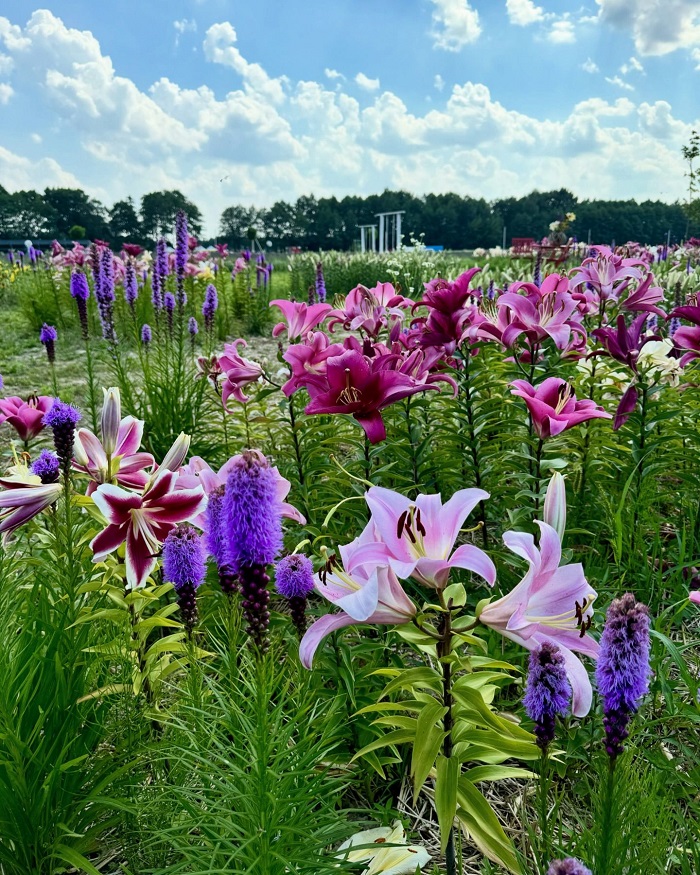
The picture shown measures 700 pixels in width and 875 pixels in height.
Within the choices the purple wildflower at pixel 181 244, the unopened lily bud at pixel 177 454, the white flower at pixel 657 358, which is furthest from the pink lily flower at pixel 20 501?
the purple wildflower at pixel 181 244

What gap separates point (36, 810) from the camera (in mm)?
1200

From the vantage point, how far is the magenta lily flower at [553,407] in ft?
5.55

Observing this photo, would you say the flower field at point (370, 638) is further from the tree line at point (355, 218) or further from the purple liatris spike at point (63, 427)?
the tree line at point (355, 218)

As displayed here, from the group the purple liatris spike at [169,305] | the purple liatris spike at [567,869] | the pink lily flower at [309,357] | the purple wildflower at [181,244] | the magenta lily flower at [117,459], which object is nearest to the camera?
the purple liatris spike at [567,869]

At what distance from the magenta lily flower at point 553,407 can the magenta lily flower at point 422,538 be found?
765mm

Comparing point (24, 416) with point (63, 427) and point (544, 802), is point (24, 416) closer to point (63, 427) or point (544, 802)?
point (63, 427)

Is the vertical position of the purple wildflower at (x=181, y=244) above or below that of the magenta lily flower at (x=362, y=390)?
above

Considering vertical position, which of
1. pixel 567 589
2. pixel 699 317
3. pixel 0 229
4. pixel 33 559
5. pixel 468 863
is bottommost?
pixel 468 863

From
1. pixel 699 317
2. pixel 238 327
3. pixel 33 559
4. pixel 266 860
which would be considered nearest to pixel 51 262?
pixel 238 327

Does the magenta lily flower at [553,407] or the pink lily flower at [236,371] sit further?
the pink lily flower at [236,371]

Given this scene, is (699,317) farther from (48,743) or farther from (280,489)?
(48,743)

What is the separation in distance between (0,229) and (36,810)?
5430cm

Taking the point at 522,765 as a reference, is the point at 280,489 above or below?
above

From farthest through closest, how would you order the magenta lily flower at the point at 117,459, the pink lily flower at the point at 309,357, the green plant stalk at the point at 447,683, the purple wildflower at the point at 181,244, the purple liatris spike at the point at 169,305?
the purple wildflower at the point at 181,244 → the purple liatris spike at the point at 169,305 → the pink lily flower at the point at 309,357 → the magenta lily flower at the point at 117,459 → the green plant stalk at the point at 447,683
